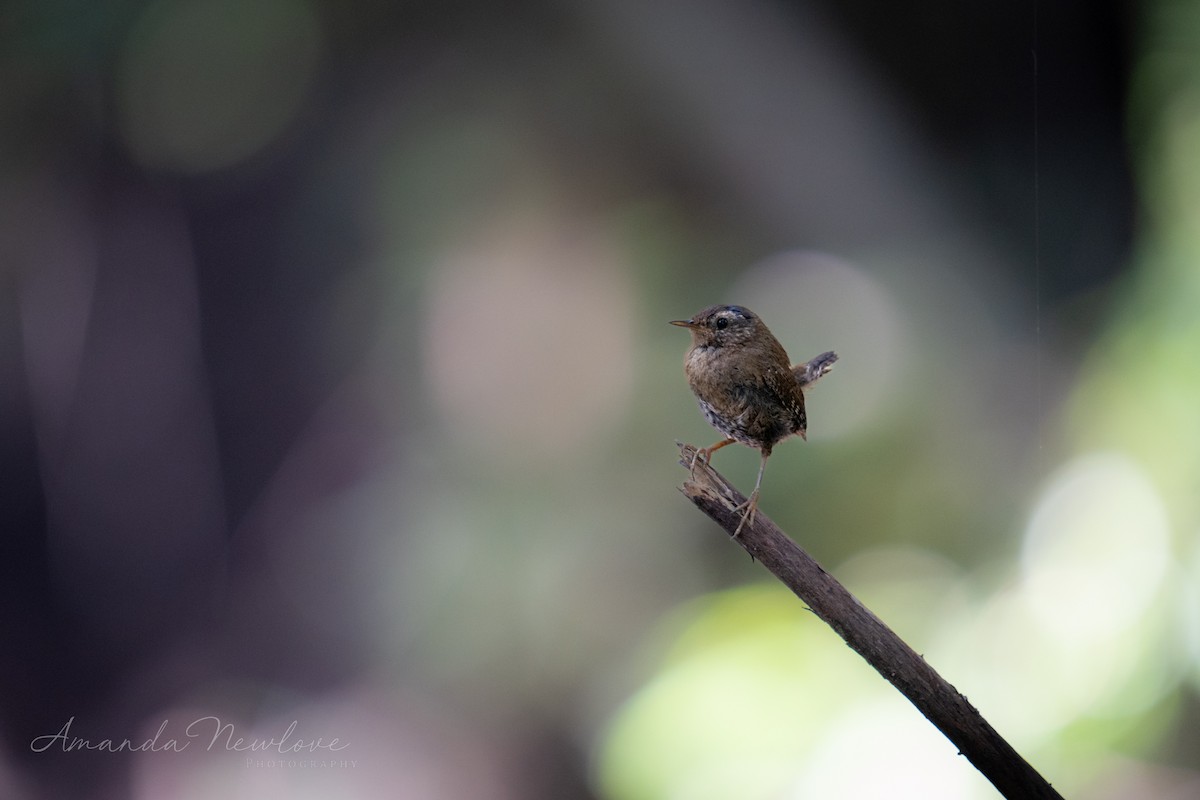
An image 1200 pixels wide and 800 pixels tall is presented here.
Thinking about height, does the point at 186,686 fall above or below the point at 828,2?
below

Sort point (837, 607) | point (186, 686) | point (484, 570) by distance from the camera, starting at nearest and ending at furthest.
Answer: point (837, 607) < point (186, 686) < point (484, 570)

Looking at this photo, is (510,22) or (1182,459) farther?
(510,22)

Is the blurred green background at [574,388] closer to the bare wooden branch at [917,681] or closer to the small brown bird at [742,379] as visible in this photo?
the small brown bird at [742,379]

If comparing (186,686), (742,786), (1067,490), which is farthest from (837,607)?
(186,686)

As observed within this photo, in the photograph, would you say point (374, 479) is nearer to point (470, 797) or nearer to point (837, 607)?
point (470, 797)

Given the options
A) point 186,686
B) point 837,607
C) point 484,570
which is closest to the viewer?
point 837,607

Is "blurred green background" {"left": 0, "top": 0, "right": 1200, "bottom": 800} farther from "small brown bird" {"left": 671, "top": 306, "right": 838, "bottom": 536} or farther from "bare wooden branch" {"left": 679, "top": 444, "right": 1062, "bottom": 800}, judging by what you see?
"bare wooden branch" {"left": 679, "top": 444, "right": 1062, "bottom": 800}

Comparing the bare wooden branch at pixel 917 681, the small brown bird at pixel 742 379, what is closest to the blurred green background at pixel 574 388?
the small brown bird at pixel 742 379

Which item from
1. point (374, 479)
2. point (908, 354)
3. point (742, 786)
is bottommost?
point (374, 479)
